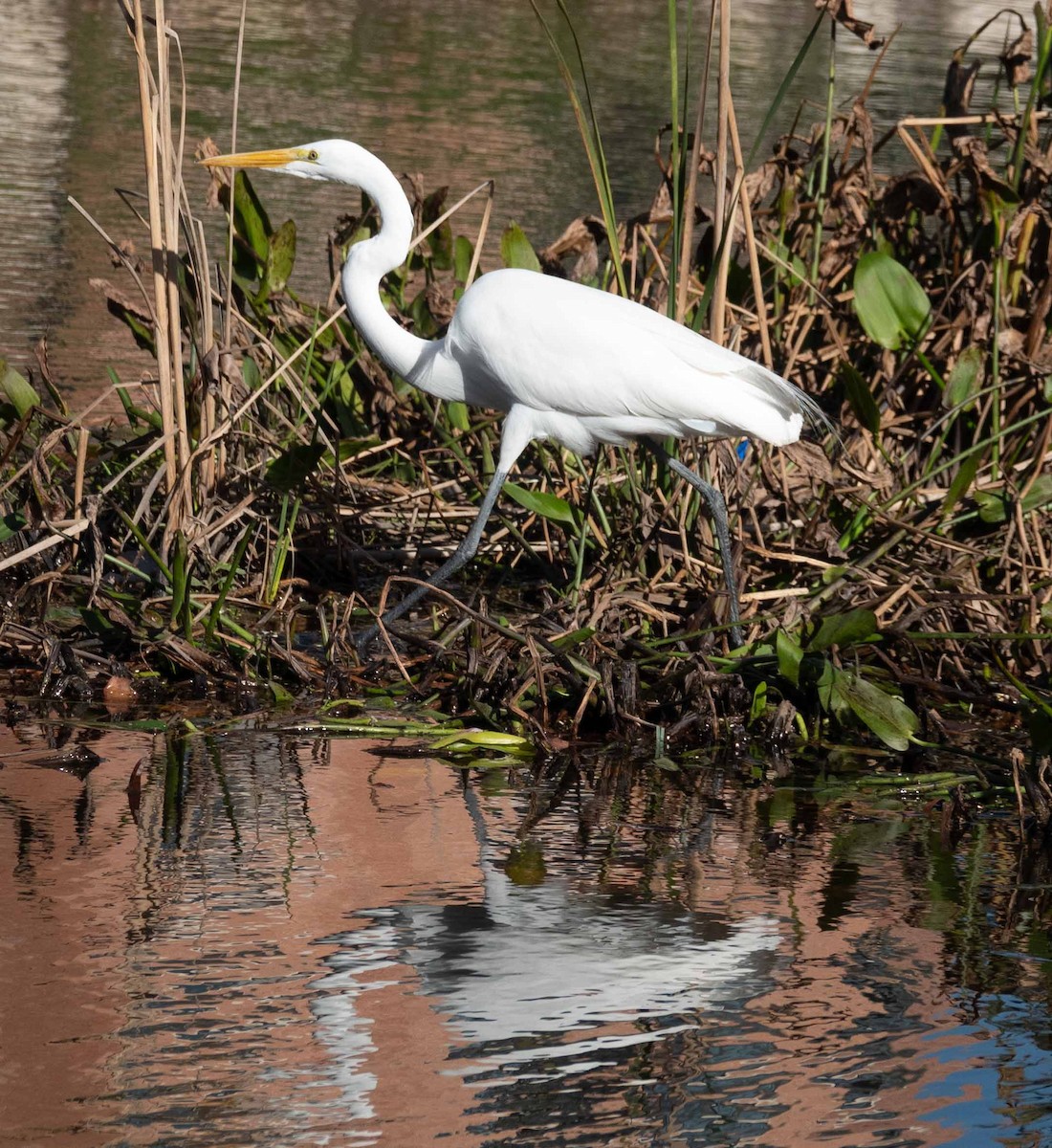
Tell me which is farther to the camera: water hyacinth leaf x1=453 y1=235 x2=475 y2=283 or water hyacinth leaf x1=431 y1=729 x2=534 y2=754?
water hyacinth leaf x1=453 y1=235 x2=475 y2=283

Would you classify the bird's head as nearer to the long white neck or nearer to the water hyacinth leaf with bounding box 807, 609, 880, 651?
the long white neck

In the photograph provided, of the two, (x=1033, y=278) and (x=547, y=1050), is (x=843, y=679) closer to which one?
(x=547, y=1050)

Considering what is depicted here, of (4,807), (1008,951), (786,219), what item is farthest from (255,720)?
(786,219)

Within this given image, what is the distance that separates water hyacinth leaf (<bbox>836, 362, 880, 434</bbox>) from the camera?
445 centimetres

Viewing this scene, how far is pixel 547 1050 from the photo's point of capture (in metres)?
2.35

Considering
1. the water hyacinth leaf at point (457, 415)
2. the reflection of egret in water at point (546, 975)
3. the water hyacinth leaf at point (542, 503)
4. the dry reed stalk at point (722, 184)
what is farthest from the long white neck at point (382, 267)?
the reflection of egret in water at point (546, 975)

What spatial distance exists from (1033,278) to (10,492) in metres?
3.13

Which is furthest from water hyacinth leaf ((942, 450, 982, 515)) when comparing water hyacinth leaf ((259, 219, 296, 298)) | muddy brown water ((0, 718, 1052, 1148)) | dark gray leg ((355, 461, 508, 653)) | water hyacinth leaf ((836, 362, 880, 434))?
water hyacinth leaf ((259, 219, 296, 298))

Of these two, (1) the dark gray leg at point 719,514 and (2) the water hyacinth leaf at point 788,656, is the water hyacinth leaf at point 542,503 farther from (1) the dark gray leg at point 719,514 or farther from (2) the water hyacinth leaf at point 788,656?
(2) the water hyacinth leaf at point 788,656

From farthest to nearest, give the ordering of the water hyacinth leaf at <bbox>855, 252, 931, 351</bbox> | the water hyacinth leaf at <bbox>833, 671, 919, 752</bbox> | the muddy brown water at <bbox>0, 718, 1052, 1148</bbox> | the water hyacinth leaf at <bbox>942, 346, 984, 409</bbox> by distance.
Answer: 1. the water hyacinth leaf at <bbox>855, 252, 931, 351</bbox>
2. the water hyacinth leaf at <bbox>942, 346, 984, 409</bbox>
3. the water hyacinth leaf at <bbox>833, 671, 919, 752</bbox>
4. the muddy brown water at <bbox>0, 718, 1052, 1148</bbox>

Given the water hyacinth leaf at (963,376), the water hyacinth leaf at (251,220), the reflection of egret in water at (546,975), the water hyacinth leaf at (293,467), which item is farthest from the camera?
the water hyacinth leaf at (251,220)

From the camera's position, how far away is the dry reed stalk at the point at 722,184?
4.09m

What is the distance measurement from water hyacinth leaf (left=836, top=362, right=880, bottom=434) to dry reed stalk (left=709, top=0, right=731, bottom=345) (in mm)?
358

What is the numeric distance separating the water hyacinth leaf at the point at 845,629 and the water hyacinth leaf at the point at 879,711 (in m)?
0.08
